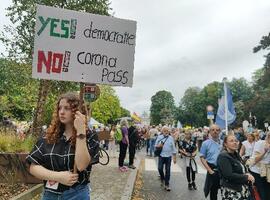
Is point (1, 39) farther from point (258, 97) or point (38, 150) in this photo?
point (258, 97)

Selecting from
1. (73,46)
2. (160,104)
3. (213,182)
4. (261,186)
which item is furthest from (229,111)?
(160,104)

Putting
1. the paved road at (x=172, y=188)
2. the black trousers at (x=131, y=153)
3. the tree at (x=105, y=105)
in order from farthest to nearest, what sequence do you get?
the tree at (x=105, y=105) < the black trousers at (x=131, y=153) < the paved road at (x=172, y=188)

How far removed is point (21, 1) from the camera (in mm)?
18984

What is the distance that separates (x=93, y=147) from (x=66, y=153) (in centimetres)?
23

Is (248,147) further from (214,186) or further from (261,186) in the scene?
(261,186)

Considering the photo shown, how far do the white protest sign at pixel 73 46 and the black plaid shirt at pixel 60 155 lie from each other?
1.87 metres

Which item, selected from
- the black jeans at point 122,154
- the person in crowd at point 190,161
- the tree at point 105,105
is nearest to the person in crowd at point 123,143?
the black jeans at point 122,154

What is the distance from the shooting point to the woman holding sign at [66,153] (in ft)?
12.3

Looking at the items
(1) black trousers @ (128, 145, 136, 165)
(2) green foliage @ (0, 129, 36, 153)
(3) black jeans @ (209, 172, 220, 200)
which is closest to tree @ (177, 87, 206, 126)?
(1) black trousers @ (128, 145, 136, 165)

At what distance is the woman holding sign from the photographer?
12.3ft

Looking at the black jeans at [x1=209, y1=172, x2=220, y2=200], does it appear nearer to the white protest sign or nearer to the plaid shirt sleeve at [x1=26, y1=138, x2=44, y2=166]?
the white protest sign

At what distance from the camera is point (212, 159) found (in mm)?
9656

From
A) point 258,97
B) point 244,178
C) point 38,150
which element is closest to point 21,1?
point 244,178

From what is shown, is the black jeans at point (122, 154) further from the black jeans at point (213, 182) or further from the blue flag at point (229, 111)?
the black jeans at point (213, 182)
